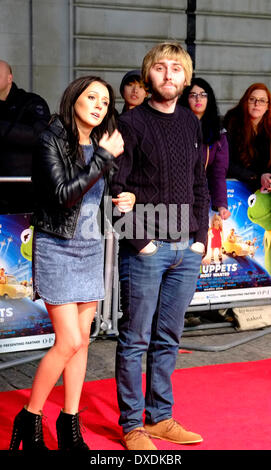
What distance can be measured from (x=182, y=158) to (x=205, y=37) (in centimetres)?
872

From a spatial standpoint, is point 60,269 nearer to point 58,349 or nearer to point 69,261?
point 69,261

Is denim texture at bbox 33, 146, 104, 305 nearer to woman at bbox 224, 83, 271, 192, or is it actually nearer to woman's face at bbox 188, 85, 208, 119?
woman's face at bbox 188, 85, 208, 119

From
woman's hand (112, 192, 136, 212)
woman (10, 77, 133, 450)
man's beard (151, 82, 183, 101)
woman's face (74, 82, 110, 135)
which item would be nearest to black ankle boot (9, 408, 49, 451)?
woman (10, 77, 133, 450)

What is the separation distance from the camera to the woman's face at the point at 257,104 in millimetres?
7008

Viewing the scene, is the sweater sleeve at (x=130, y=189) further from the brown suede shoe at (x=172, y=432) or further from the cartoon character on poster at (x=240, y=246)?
the cartoon character on poster at (x=240, y=246)

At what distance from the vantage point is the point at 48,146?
12.6ft

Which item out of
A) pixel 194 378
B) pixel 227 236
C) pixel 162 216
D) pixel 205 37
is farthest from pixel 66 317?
pixel 205 37

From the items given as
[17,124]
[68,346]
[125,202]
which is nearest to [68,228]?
[125,202]

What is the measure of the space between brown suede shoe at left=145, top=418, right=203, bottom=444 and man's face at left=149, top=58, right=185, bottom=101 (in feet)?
5.66

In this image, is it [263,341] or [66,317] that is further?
[263,341]

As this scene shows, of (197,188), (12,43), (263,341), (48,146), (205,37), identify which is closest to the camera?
(48,146)

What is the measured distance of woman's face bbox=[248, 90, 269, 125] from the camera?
701 centimetres

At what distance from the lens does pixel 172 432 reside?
4.40 metres

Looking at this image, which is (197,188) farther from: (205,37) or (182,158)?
(205,37)
